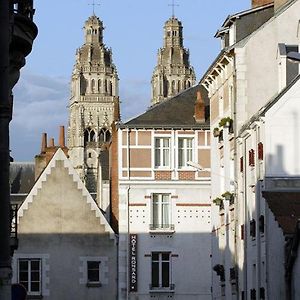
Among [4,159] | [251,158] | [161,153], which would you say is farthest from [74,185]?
[4,159]

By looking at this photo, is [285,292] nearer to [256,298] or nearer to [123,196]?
[256,298]

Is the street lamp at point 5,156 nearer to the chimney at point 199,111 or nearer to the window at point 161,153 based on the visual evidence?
the window at point 161,153

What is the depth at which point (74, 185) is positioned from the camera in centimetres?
6612

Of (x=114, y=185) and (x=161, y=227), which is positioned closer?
(x=161, y=227)

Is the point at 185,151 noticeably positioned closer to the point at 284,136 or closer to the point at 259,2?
the point at 259,2

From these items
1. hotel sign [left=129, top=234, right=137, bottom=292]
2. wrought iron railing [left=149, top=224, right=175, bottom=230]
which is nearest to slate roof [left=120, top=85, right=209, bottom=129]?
wrought iron railing [left=149, top=224, right=175, bottom=230]

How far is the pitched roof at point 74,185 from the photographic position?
65.6m

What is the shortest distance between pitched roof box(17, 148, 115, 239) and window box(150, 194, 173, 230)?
7.37 ft

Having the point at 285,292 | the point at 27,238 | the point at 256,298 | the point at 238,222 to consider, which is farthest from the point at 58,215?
the point at 285,292

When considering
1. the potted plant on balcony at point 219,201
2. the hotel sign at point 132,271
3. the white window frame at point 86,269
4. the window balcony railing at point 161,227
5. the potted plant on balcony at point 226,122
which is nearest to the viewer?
the potted plant on balcony at point 226,122

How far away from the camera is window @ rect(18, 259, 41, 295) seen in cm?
6519

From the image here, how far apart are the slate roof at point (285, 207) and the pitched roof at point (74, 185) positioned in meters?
19.6

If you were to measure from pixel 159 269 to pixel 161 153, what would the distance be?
18.6 feet

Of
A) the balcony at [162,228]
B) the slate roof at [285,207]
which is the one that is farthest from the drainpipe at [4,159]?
the balcony at [162,228]
